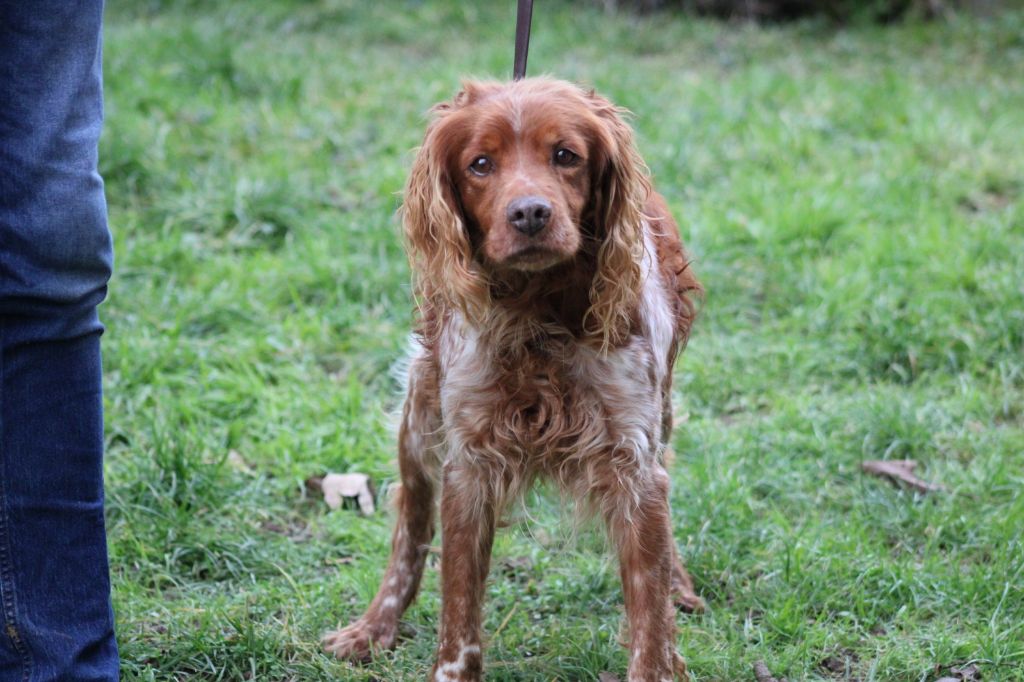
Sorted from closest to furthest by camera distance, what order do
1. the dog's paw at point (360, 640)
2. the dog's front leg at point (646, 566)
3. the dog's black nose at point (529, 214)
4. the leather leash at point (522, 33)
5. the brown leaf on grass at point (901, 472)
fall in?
the dog's black nose at point (529, 214)
the dog's front leg at point (646, 566)
the leather leash at point (522, 33)
the dog's paw at point (360, 640)
the brown leaf on grass at point (901, 472)

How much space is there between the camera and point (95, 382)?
101 inches

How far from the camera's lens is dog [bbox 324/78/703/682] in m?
2.69

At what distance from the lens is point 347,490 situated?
405cm

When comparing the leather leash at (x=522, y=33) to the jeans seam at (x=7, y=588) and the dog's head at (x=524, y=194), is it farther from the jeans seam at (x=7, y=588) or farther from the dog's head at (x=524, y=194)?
the jeans seam at (x=7, y=588)

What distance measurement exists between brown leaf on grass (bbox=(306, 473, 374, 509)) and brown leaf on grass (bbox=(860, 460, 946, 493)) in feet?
5.12

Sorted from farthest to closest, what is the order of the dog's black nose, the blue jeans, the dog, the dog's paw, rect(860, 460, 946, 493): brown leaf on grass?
rect(860, 460, 946, 493): brown leaf on grass
the dog's paw
the dog
the dog's black nose
the blue jeans

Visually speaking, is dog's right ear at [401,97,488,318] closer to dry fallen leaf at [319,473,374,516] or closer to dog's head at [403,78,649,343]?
dog's head at [403,78,649,343]

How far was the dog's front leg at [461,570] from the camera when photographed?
2.92 metres

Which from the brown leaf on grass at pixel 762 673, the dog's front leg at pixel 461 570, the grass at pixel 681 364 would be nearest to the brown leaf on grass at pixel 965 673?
the grass at pixel 681 364

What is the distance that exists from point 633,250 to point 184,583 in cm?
164

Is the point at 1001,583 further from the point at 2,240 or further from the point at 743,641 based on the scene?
the point at 2,240

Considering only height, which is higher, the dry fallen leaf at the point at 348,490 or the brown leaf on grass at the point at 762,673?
the brown leaf on grass at the point at 762,673

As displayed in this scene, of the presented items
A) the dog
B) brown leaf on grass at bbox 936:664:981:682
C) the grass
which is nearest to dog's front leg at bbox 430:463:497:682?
the dog

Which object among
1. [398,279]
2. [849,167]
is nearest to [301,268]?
[398,279]
